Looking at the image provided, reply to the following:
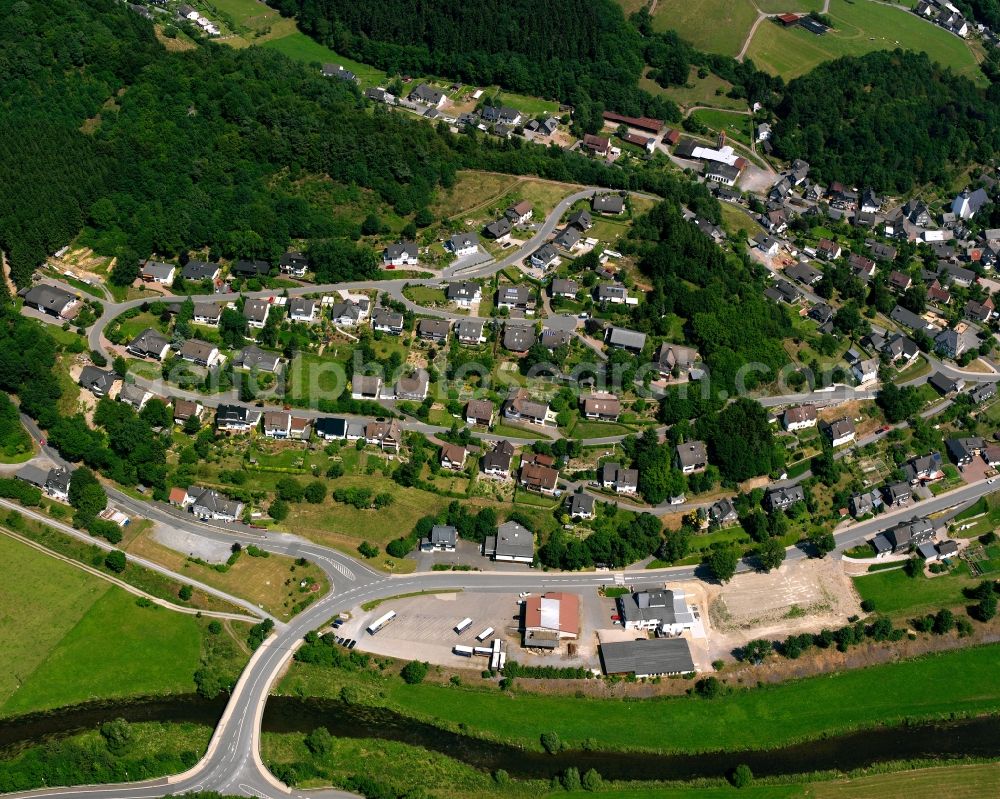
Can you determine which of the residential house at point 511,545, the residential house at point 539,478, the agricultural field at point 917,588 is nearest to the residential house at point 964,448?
the agricultural field at point 917,588

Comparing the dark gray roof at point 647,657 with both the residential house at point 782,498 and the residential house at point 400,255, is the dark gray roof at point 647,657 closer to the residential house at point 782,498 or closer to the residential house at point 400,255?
the residential house at point 782,498

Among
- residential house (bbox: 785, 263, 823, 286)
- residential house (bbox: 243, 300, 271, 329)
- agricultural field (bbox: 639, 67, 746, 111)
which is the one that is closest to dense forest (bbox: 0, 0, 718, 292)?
residential house (bbox: 243, 300, 271, 329)

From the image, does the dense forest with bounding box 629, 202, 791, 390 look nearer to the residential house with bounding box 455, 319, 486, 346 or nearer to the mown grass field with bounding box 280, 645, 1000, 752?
the residential house with bounding box 455, 319, 486, 346

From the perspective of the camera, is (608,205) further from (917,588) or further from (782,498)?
(917,588)

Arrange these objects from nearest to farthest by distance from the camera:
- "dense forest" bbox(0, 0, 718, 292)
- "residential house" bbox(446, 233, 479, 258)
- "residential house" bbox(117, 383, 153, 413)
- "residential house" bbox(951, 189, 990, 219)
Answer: "residential house" bbox(117, 383, 153, 413) → "dense forest" bbox(0, 0, 718, 292) → "residential house" bbox(446, 233, 479, 258) → "residential house" bbox(951, 189, 990, 219)

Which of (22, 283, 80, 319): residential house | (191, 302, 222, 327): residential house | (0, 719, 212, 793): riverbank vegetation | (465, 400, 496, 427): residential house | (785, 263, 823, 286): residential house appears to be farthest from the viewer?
(785, 263, 823, 286): residential house

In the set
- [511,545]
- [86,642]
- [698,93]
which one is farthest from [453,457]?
[698,93]

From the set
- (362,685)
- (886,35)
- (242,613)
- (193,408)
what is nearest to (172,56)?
(193,408)
